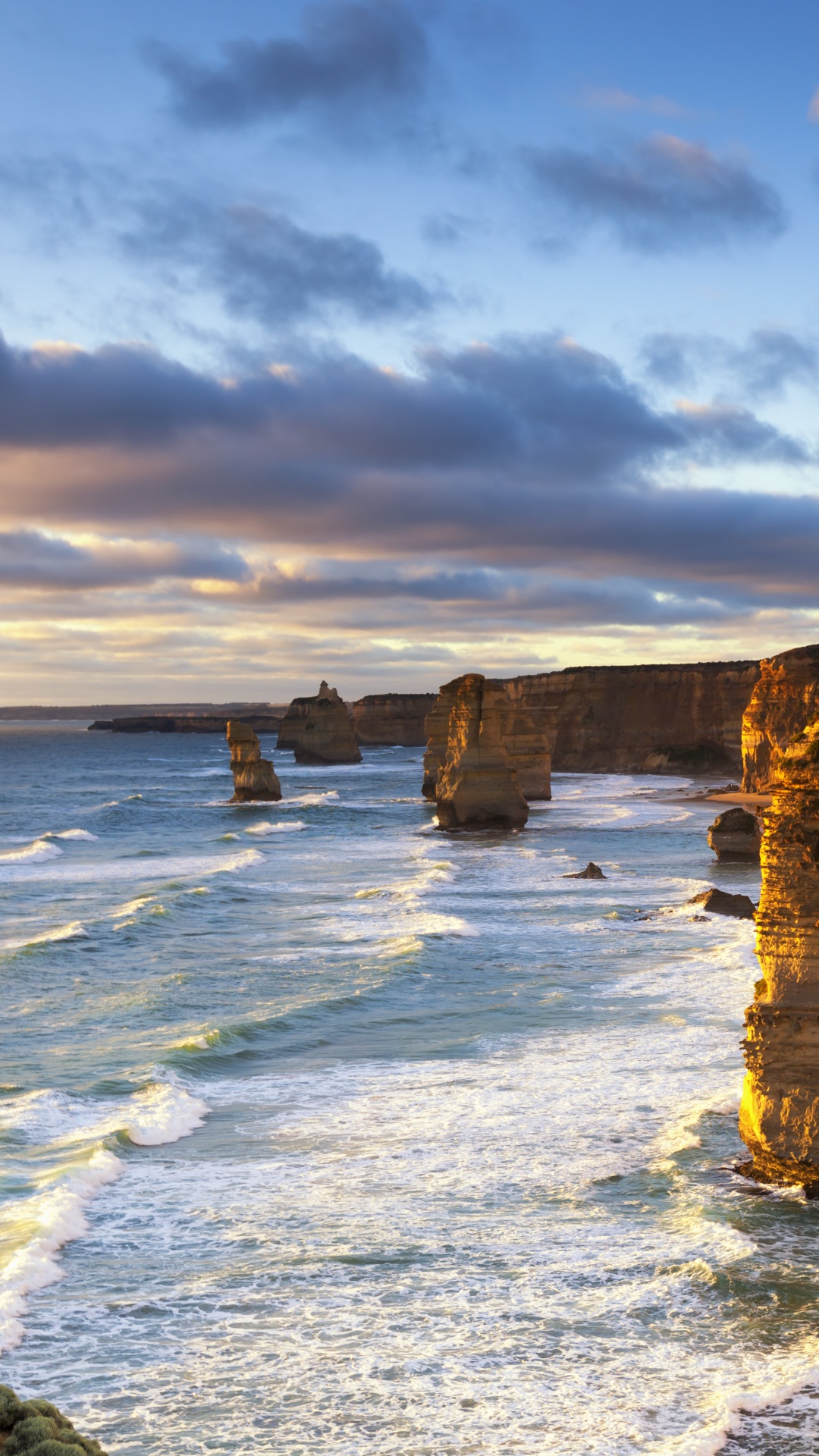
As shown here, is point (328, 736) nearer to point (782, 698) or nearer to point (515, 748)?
point (515, 748)

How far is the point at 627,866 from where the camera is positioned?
44.9 meters

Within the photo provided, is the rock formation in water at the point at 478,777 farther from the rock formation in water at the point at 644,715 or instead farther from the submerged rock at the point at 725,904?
the rock formation in water at the point at 644,715

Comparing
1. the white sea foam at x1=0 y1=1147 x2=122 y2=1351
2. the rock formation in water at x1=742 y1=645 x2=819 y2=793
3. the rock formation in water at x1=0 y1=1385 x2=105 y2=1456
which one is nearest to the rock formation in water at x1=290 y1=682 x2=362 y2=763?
the rock formation in water at x1=742 y1=645 x2=819 y2=793

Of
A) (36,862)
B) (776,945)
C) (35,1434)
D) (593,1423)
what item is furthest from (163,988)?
(36,862)

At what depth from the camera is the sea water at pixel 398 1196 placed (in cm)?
972

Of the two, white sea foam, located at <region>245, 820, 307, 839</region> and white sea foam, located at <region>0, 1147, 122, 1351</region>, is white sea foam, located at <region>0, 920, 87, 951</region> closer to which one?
white sea foam, located at <region>0, 1147, 122, 1351</region>

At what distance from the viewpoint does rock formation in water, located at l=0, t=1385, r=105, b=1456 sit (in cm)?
543

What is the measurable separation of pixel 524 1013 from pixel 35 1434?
1760 cm

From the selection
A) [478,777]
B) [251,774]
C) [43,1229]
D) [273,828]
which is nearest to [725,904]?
[43,1229]

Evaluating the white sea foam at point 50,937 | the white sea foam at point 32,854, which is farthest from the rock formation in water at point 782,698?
the white sea foam at point 50,937

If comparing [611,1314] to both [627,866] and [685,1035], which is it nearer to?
[685,1035]

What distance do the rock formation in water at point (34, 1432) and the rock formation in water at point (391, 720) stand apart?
164 metres

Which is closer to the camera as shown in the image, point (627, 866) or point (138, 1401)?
point (138, 1401)

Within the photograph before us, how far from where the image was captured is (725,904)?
109ft
